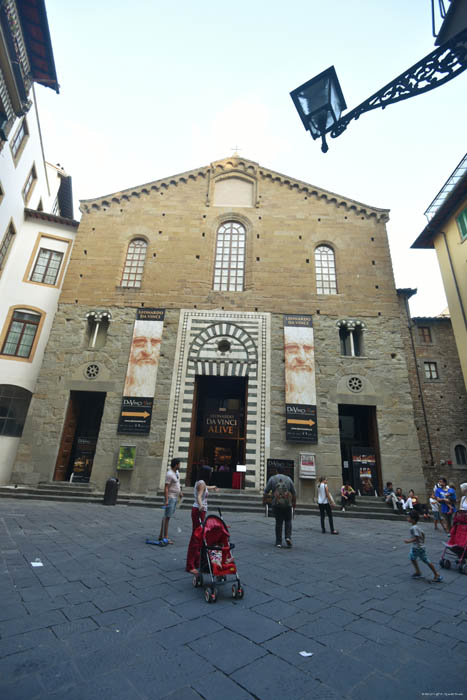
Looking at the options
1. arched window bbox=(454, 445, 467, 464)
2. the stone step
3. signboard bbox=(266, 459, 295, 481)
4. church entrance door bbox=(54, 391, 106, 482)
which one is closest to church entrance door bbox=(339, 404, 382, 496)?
the stone step

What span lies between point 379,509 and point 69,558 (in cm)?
1077

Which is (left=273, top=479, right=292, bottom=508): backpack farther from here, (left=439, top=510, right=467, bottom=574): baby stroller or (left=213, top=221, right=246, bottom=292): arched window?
(left=213, top=221, right=246, bottom=292): arched window

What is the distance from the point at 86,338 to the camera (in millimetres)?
15891

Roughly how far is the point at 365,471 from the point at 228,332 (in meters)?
8.11

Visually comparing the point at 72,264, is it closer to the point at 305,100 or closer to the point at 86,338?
the point at 86,338

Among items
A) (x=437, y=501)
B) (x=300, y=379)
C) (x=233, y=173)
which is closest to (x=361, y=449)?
(x=300, y=379)

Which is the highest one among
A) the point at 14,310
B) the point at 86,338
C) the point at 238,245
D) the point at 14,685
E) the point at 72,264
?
the point at 238,245

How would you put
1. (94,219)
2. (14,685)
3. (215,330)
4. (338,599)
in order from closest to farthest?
(14,685) → (338,599) → (215,330) → (94,219)

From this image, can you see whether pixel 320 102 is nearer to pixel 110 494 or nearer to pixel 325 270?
pixel 110 494

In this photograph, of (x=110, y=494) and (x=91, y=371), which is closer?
(x=110, y=494)

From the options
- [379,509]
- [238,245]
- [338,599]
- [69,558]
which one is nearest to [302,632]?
[338,599]

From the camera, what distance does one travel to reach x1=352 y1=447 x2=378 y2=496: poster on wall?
13688 millimetres

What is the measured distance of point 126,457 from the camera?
44.4 feet

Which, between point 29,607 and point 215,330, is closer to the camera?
point 29,607
